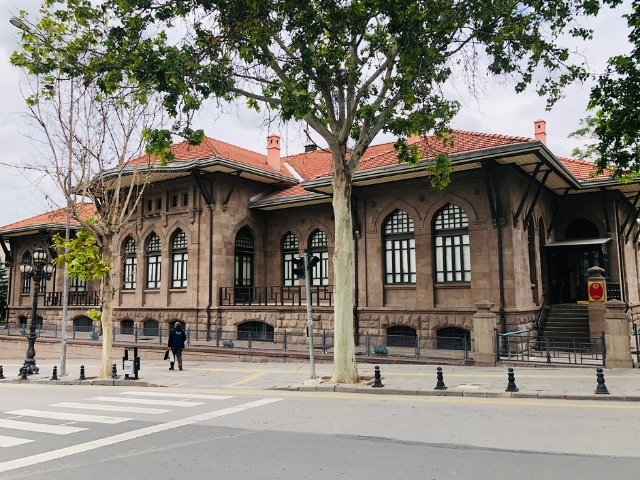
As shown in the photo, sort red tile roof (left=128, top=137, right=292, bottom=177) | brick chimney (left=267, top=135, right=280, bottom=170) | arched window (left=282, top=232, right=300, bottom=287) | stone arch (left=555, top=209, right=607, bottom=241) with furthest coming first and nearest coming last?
brick chimney (left=267, top=135, right=280, bottom=170), arched window (left=282, top=232, right=300, bottom=287), red tile roof (left=128, top=137, right=292, bottom=177), stone arch (left=555, top=209, right=607, bottom=241)

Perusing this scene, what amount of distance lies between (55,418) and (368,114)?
967 centimetres

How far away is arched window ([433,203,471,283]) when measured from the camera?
21.0 metres

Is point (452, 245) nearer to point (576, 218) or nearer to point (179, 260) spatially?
point (576, 218)

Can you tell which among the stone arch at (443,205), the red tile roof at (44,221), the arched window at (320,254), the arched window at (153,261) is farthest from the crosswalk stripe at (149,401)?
the red tile roof at (44,221)

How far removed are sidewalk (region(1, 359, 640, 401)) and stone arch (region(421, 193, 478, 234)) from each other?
21.5ft

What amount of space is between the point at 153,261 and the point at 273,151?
27.9ft

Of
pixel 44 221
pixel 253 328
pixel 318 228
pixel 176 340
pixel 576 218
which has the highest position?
pixel 44 221

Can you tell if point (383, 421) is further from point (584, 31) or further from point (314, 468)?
point (584, 31)

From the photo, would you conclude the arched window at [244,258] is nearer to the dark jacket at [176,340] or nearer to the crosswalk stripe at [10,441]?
the dark jacket at [176,340]

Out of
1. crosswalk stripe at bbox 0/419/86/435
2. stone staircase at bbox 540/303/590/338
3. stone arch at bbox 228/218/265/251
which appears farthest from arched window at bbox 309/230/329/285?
crosswalk stripe at bbox 0/419/86/435

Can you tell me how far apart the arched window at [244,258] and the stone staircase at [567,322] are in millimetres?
13712

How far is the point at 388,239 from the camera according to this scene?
22.9 metres

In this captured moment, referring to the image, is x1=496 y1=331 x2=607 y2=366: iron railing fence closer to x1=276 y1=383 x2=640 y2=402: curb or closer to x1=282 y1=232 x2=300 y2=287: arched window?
x1=276 y1=383 x2=640 y2=402: curb

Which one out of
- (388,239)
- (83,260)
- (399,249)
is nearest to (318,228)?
(388,239)
